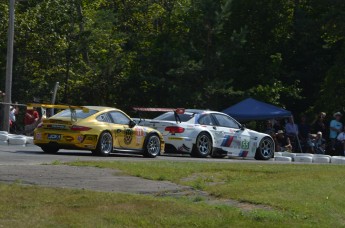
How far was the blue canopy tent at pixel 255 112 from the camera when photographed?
35.5m

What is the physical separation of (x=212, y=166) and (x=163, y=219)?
6866 millimetres

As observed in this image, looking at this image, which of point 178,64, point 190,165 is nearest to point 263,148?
point 190,165

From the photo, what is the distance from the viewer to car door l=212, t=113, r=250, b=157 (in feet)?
92.4

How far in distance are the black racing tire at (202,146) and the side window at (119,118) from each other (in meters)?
2.93

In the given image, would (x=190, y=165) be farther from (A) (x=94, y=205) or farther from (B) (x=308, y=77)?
(B) (x=308, y=77)

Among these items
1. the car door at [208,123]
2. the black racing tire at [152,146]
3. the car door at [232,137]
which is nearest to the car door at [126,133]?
the black racing tire at [152,146]

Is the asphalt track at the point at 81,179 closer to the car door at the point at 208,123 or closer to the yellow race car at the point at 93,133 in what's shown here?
the yellow race car at the point at 93,133

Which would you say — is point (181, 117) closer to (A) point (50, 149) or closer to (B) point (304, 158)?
(B) point (304, 158)

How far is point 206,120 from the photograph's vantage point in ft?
91.4

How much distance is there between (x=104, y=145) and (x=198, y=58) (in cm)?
2064

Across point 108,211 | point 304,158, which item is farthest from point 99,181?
point 304,158

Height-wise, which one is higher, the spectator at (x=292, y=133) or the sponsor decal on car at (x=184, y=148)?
the spectator at (x=292, y=133)

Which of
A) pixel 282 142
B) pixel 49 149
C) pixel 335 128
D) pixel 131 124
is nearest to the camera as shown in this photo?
pixel 49 149

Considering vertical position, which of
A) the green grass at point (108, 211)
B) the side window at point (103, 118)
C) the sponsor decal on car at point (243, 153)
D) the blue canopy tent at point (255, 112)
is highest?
the blue canopy tent at point (255, 112)
